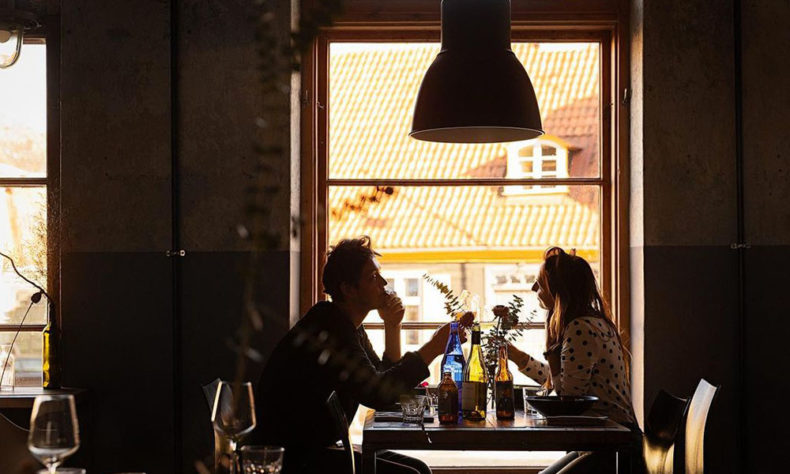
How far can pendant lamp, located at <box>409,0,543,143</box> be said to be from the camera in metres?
3.19

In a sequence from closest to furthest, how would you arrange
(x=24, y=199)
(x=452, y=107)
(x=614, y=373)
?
1. (x=452, y=107)
2. (x=614, y=373)
3. (x=24, y=199)

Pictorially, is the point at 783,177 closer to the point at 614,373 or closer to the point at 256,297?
the point at 614,373

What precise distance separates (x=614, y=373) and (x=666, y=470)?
43cm

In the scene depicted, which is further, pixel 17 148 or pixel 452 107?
pixel 17 148

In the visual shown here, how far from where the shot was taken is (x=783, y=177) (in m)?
4.22

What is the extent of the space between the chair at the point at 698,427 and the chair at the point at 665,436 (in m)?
0.05

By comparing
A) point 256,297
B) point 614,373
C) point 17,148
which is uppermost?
point 17,148

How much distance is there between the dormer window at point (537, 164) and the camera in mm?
4574

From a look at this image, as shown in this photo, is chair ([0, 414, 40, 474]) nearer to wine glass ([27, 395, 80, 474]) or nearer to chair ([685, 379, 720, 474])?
wine glass ([27, 395, 80, 474])

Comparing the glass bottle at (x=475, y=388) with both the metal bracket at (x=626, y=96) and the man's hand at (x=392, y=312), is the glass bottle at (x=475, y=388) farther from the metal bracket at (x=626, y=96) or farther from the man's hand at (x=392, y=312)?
the metal bracket at (x=626, y=96)

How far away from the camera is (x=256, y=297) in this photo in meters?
4.20

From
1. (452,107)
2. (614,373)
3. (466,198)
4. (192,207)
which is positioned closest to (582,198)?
(466,198)

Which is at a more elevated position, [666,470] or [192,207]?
[192,207]

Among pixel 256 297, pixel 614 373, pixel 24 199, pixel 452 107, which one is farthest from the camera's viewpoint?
pixel 24 199
